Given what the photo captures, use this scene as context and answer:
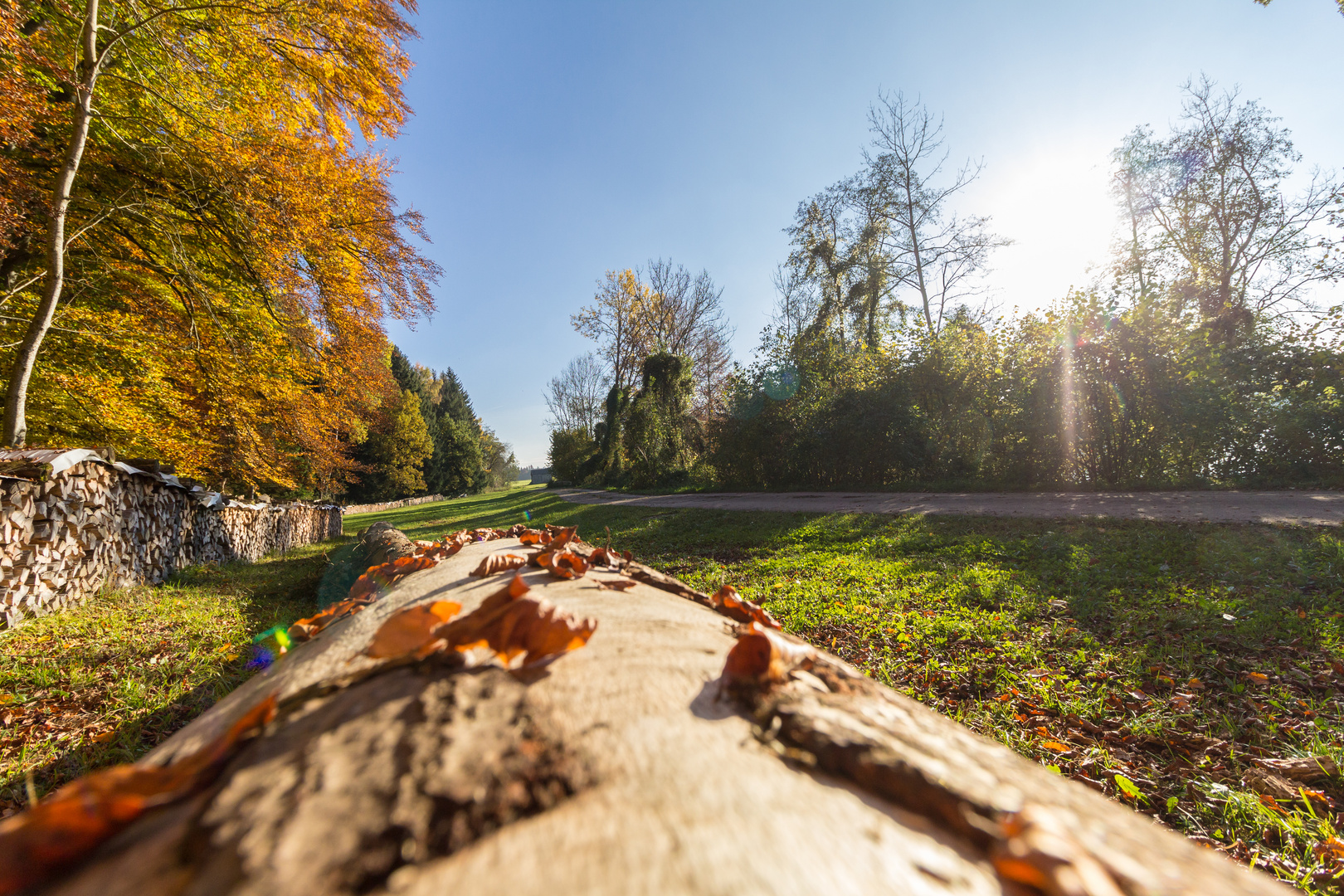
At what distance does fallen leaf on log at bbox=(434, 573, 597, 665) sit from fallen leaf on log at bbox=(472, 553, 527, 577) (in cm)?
75

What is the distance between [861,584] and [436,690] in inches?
182

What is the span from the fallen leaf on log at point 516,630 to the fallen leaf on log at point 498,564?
2.46 ft

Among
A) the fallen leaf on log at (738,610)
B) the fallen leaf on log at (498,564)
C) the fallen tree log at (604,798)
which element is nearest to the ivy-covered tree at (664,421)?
the fallen leaf on log at (498,564)

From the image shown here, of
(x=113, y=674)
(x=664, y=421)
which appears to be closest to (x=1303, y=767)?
(x=113, y=674)

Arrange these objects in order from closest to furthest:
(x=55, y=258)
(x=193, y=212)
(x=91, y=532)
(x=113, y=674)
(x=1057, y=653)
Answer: (x=113, y=674) < (x=1057, y=653) < (x=91, y=532) < (x=55, y=258) < (x=193, y=212)

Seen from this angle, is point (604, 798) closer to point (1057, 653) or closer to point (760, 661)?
point (760, 661)

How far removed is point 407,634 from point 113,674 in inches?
134

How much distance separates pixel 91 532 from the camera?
430 centimetres

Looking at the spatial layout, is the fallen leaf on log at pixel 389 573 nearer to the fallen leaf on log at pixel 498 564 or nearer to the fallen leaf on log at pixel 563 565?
the fallen leaf on log at pixel 498 564

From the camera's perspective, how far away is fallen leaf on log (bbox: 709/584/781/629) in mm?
1205

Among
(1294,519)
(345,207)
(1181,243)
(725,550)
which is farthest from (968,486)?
(1181,243)

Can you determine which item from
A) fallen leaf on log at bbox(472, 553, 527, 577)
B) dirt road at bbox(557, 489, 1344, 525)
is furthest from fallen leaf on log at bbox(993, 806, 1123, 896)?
dirt road at bbox(557, 489, 1344, 525)

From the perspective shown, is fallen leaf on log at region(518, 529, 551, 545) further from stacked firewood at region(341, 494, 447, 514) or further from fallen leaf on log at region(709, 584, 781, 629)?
stacked firewood at region(341, 494, 447, 514)

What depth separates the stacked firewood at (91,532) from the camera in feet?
11.7
